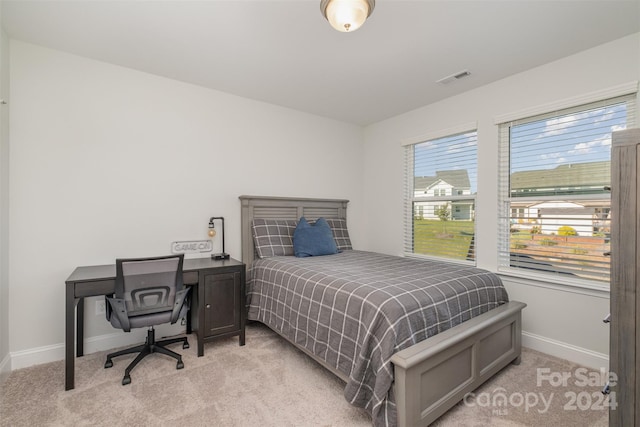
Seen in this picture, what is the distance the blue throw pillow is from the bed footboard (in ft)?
5.35

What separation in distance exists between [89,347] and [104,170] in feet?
A: 4.98

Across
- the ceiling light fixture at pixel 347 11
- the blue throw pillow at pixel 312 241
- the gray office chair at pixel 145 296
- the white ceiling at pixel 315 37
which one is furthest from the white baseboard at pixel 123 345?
the ceiling light fixture at pixel 347 11

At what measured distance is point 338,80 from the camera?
2879mm

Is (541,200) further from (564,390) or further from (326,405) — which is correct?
(326,405)

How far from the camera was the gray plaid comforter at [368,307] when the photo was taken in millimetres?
1628

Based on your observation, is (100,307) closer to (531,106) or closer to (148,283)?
(148,283)

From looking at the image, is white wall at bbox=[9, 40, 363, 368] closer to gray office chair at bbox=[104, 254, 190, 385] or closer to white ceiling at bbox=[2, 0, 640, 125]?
white ceiling at bbox=[2, 0, 640, 125]

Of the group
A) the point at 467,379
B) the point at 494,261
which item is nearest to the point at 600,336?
the point at 494,261

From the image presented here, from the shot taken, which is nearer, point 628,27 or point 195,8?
point 195,8

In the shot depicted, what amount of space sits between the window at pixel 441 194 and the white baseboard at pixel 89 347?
289 centimetres

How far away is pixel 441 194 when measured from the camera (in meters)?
3.43

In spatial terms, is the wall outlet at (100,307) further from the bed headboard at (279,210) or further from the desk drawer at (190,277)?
the bed headboard at (279,210)

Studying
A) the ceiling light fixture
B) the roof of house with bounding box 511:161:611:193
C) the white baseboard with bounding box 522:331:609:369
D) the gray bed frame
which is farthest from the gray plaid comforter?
the ceiling light fixture

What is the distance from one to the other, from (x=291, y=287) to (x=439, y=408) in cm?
130
